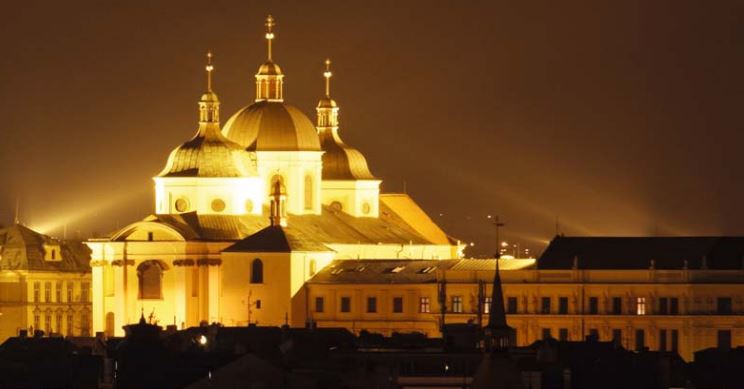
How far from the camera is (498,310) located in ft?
437

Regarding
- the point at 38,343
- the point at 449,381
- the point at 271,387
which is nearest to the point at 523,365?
the point at 449,381

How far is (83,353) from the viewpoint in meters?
158

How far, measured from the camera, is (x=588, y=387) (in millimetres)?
136750

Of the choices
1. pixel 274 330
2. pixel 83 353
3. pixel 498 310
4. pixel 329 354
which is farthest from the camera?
pixel 274 330

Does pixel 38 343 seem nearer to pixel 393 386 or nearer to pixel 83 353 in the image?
pixel 83 353

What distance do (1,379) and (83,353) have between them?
20039 mm

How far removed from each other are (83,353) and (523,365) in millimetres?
24160

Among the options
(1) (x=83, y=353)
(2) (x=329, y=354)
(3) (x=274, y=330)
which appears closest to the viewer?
(2) (x=329, y=354)

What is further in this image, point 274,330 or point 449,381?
point 274,330

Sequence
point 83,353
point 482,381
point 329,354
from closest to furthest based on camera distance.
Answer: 1. point 482,381
2. point 329,354
3. point 83,353

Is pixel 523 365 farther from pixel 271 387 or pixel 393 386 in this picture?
pixel 271 387

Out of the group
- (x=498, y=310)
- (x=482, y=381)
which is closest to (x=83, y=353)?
(x=498, y=310)

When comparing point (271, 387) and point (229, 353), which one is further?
point (229, 353)

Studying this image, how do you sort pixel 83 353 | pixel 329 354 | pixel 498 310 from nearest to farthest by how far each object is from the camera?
pixel 498 310 < pixel 329 354 < pixel 83 353
